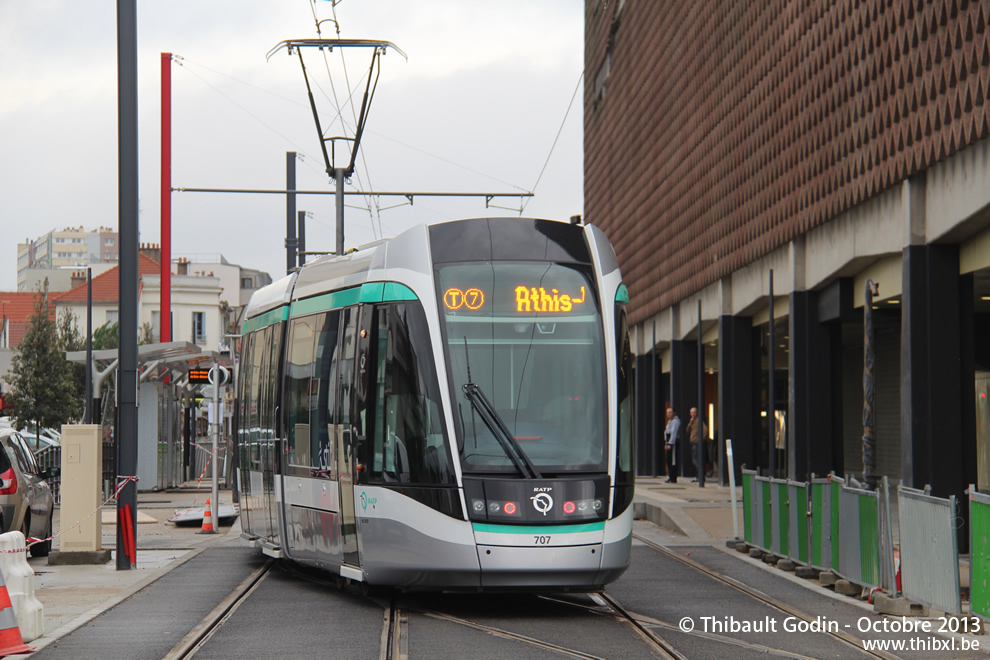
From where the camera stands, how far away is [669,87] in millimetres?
35344

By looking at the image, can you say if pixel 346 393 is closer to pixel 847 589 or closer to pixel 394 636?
pixel 394 636

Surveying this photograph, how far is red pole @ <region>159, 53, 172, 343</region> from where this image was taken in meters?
31.8

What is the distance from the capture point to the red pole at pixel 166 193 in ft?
104

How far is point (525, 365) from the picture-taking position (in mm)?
11039

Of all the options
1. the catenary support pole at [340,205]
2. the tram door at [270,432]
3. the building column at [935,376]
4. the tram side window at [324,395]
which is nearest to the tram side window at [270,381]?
the tram door at [270,432]

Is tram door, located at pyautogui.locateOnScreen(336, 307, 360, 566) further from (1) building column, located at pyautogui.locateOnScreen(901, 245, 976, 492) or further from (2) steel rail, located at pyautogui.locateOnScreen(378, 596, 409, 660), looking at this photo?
(1) building column, located at pyautogui.locateOnScreen(901, 245, 976, 492)

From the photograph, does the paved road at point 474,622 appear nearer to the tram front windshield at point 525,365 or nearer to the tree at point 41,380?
the tram front windshield at point 525,365

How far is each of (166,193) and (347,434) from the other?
70.7 feet

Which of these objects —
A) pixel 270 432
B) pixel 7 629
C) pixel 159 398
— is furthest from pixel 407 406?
pixel 159 398

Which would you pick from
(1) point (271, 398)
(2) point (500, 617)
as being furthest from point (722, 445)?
(2) point (500, 617)

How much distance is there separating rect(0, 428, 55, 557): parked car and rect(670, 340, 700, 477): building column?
2000 centimetres

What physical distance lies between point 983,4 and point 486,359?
761 cm

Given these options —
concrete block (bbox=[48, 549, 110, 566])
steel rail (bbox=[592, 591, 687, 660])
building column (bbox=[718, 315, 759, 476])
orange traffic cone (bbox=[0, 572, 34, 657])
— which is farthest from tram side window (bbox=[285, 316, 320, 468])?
building column (bbox=[718, 315, 759, 476])

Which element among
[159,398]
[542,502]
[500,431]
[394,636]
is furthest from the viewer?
[159,398]
